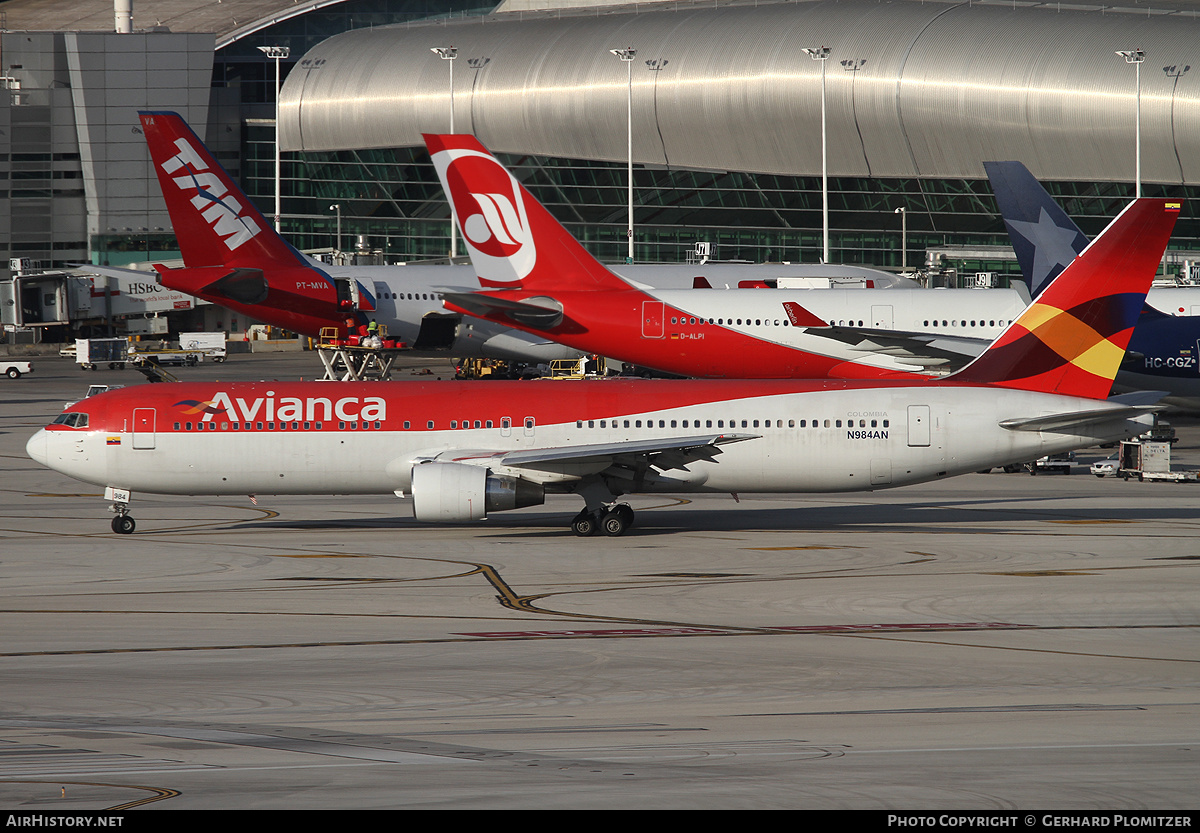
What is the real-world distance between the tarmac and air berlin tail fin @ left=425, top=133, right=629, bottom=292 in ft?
54.3

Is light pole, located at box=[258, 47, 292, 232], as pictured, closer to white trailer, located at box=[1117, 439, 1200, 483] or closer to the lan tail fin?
white trailer, located at box=[1117, 439, 1200, 483]

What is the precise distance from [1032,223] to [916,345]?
6977 mm

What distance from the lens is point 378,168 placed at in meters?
121

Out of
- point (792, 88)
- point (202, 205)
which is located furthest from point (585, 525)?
point (792, 88)

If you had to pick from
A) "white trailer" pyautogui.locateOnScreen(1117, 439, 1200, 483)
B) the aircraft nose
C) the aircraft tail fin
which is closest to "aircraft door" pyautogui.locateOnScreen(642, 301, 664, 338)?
the aircraft tail fin

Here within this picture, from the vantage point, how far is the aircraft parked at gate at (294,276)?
191 ft

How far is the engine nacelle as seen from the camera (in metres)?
30.1

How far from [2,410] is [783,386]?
135 feet

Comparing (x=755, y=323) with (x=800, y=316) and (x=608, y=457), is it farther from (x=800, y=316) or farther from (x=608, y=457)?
(x=608, y=457)

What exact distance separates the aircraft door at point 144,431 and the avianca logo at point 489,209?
19498 mm

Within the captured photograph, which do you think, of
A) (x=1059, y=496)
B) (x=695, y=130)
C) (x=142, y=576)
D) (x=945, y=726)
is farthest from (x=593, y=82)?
(x=945, y=726)

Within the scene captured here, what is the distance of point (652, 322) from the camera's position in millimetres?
50906

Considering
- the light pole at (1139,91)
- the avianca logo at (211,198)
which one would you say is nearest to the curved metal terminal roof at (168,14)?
the avianca logo at (211,198)

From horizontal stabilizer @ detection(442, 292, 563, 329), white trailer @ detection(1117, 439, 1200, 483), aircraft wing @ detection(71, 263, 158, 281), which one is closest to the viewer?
white trailer @ detection(1117, 439, 1200, 483)
